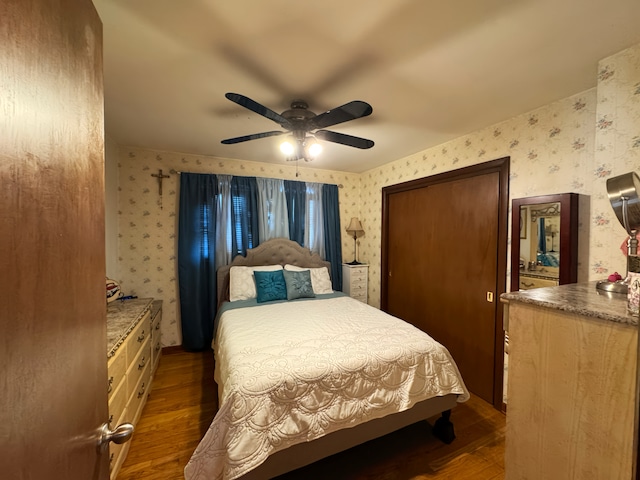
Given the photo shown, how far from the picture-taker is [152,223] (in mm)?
3062

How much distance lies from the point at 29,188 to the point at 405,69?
173 centimetres

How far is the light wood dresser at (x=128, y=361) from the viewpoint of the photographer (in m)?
1.47

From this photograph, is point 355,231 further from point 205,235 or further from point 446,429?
point 446,429

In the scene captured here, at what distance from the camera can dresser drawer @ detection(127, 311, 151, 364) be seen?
1.78 m

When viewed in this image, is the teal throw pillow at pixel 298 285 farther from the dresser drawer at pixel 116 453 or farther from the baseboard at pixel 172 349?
the dresser drawer at pixel 116 453

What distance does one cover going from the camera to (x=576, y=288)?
1.23 meters

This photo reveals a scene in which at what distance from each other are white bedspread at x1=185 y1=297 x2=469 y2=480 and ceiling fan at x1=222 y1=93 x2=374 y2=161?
1412 millimetres

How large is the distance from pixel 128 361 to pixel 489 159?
10.6 feet

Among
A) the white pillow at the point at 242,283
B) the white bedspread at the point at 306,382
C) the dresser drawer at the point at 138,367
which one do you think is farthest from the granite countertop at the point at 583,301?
the white pillow at the point at 242,283

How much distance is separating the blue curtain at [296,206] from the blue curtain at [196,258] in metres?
0.96

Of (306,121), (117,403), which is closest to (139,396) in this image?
(117,403)

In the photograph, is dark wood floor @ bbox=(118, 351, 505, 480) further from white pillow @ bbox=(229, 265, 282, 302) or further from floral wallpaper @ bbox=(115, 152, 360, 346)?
floral wallpaper @ bbox=(115, 152, 360, 346)

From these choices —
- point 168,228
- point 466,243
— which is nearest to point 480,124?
point 466,243

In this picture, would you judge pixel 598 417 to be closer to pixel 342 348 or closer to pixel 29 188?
pixel 342 348
